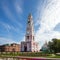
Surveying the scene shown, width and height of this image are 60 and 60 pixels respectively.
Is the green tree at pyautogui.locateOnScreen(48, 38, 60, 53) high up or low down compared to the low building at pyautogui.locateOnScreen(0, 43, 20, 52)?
down

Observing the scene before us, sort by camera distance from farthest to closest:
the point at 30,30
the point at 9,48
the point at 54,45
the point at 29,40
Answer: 1. the point at 9,48
2. the point at 29,40
3. the point at 30,30
4. the point at 54,45

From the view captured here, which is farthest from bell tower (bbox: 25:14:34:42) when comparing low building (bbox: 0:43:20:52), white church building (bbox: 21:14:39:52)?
low building (bbox: 0:43:20:52)

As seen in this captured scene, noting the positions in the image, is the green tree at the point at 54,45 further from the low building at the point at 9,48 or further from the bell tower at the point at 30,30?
the low building at the point at 9,48

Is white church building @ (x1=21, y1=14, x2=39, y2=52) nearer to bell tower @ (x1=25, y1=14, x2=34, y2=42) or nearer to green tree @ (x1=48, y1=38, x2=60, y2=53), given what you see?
bell tower @ (x1=25, y1=14, x2=34, y2=42)

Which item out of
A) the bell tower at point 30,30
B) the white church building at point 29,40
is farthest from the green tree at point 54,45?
the bell tower at point 30,30

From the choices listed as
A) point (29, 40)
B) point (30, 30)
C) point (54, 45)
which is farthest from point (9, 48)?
point (54, 45)

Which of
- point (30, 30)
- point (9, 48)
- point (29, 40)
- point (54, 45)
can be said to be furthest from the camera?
point (9, 48)

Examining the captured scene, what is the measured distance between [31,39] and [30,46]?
480cm

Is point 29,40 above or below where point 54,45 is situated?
above

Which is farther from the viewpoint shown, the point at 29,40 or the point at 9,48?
the point at 9,48

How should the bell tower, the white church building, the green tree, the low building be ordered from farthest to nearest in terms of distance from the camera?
the low building < the bell tower < the white church building < the green tree

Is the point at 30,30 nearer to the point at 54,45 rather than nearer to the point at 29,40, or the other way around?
the point at 29,40

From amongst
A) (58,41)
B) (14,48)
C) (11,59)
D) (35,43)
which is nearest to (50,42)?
(58,41)

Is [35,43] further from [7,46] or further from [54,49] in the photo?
[7,46]
